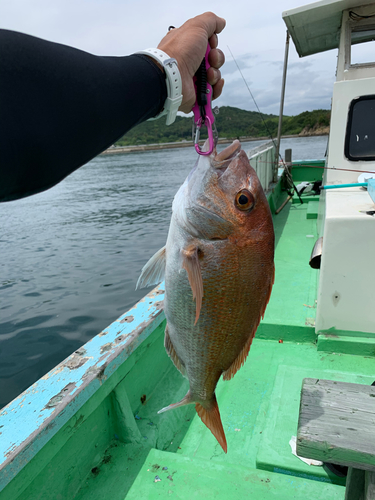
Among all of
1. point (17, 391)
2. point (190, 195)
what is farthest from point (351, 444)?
point (17, 391)

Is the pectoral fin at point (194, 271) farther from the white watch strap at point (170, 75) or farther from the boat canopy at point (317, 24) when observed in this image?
the boat canopy at point (317, 24)

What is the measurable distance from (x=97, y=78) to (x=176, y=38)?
0.61 metres

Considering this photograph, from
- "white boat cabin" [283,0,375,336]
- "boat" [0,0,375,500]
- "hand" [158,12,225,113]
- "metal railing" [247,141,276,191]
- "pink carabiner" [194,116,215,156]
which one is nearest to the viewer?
"hand" [158,12,225,113]

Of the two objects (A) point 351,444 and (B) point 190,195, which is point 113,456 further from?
(B) point 190,195

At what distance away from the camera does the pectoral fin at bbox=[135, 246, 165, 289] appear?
145 cm

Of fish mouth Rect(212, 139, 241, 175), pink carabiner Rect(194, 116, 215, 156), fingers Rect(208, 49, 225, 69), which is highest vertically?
fingers Rect(208, 49, 225, 69)

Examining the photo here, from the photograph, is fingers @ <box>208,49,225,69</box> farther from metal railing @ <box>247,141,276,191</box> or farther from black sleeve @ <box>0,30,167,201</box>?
metal railing @ <box>247,141,276,191</box>

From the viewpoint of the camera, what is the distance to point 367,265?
2787mm

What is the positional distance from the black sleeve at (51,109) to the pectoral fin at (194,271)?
54cm

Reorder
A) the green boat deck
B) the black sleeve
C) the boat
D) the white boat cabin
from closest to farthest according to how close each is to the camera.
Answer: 1. the black sleeve
2. the boat
3. the green boat deck
4. the white boat cabin

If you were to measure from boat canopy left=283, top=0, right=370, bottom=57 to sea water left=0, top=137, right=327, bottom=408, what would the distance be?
554 centimetres

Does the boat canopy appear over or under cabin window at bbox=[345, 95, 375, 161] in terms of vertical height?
over

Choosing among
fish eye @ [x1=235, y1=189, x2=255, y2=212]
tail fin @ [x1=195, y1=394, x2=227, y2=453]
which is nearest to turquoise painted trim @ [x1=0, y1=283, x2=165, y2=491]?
tail fin @ [x1=195, y1=394, x2=227, y2=453]

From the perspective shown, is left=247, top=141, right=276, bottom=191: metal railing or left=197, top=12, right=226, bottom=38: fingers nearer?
left=197, top=12, right=226, bottom=38: fingers
